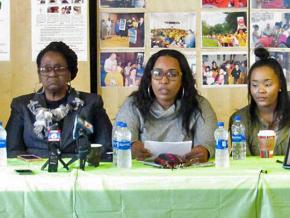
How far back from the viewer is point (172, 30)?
3490 mm

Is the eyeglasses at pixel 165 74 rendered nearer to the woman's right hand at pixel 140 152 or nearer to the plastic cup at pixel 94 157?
the woman's right hand at pixel 140 152

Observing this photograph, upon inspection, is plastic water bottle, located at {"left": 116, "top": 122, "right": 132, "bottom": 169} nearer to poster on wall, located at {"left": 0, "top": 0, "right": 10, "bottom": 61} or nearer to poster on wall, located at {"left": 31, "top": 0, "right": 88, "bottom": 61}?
poster on wall, located at {"left": 31, "top": 0, "right": 88, "bottom": 61}

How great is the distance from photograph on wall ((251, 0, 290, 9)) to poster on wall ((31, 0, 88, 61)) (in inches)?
46.6

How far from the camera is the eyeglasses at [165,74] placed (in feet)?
8.72

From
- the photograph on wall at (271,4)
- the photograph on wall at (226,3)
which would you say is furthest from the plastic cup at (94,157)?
the photograph on wall at (271,4)

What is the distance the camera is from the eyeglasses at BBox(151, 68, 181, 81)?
2658 mm

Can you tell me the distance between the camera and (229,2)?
3480mm

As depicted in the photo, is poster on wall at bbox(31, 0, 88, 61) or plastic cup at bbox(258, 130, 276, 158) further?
poster on wall at bbox(31, 0, 88, 61)

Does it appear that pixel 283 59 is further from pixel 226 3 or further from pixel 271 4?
pixel 226 3

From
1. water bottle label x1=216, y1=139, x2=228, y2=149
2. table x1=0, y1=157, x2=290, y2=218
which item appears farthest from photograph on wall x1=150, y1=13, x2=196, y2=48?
table x1=0, y1=157, x2=290, y2=218

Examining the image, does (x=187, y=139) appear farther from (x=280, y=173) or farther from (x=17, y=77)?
(x=17, y=77)

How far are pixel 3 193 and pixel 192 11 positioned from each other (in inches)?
82.3

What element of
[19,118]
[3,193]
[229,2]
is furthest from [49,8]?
[3,193]

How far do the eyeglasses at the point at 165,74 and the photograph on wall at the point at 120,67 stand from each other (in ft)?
2.77
